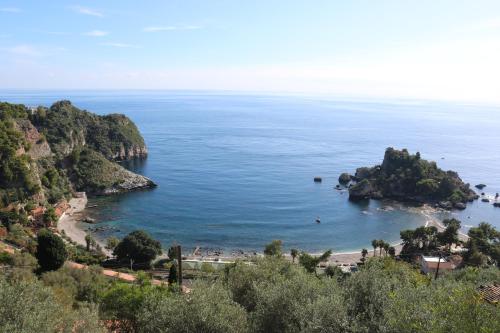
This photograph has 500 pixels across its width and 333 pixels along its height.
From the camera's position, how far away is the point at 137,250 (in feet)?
166

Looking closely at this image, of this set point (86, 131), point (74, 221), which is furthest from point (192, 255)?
point (86, 131)

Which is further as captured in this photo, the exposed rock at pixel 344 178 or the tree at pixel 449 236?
the exposed rock at pixel 344 178

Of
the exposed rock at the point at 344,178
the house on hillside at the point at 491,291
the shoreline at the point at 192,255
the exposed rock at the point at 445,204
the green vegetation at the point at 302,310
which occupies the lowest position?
the shoreline at the point at 192,255

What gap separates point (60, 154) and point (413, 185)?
256ft

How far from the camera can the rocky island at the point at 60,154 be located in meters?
64.5

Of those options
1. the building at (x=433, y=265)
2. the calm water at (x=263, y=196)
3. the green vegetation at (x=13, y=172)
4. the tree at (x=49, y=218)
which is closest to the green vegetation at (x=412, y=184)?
the calm water at (x=263, y=196)

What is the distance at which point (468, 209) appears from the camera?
8612cm

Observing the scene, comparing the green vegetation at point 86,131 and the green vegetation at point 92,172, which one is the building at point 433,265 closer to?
the green vegetation at point 92,172

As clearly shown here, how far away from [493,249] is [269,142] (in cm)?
11148

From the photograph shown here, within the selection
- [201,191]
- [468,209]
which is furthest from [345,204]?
[201,191]

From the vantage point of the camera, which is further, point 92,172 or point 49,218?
point 92,172

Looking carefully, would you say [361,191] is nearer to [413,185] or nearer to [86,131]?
[413,185]

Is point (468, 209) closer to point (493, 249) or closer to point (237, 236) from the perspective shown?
point (493, 249)

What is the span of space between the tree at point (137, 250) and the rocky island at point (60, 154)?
21893mm
